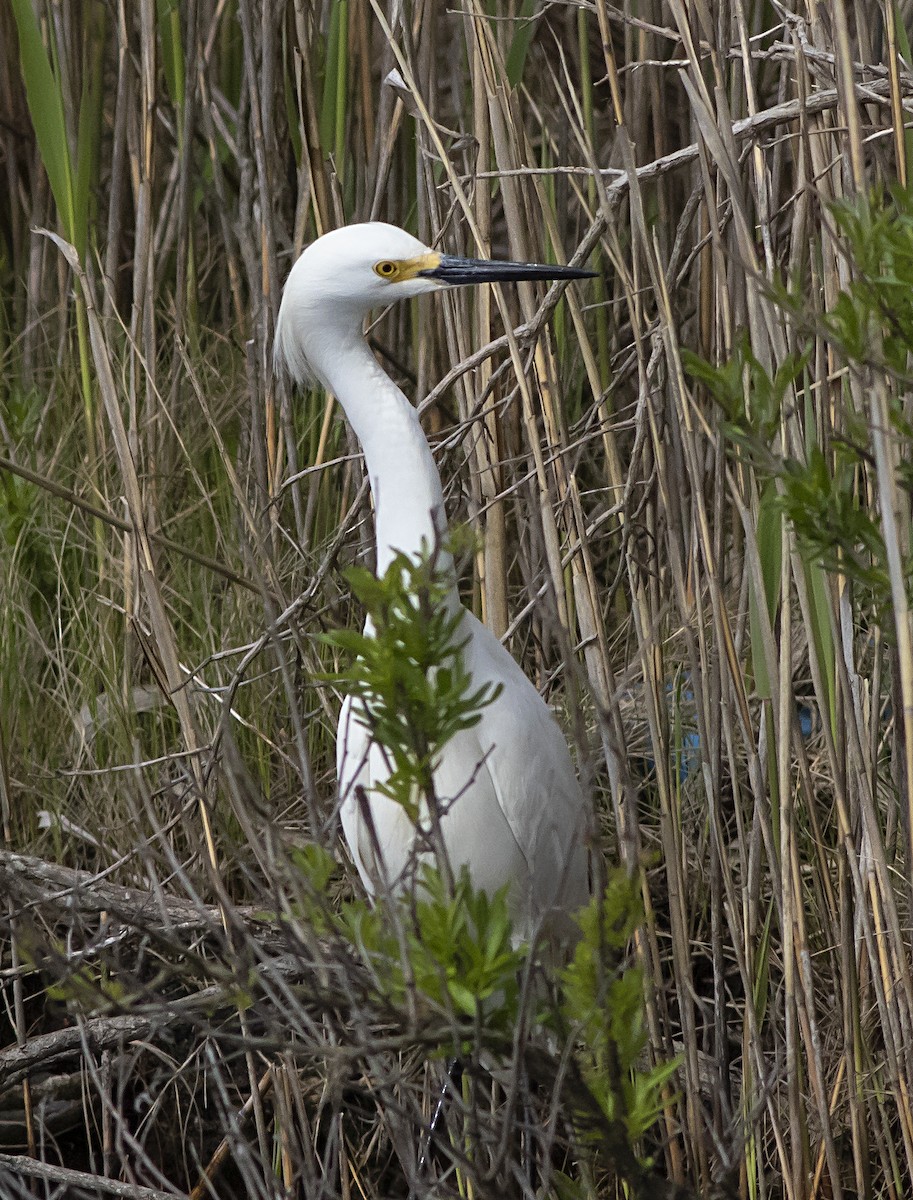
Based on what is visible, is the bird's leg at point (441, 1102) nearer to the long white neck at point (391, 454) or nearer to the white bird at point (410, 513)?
the white bird at point (410, 513)

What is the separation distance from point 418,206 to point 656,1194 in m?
1.18

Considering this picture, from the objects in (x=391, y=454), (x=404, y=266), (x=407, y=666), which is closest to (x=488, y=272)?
(x=404, y=266)

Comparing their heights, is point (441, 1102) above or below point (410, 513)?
below

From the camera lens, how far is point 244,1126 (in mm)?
1749

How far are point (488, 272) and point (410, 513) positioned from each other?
0.81 feet

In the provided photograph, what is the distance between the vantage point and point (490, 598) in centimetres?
158

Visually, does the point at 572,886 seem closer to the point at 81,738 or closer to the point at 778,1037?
the point at 778,1037

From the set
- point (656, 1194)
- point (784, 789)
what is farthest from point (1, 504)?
point (656, 1194)

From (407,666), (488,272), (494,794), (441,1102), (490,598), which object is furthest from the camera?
(490,598)

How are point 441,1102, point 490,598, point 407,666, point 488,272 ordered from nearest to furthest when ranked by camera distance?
1. point 407,666
2. point 441,1102
3. point 488,272
4. point 490,598

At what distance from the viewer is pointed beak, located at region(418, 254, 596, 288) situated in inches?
51.6

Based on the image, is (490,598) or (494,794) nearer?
(494,794)

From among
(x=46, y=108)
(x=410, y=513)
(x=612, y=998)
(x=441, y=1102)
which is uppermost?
(x=46, y=108)

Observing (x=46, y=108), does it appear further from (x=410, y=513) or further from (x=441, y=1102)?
(x=441, y=1102)
